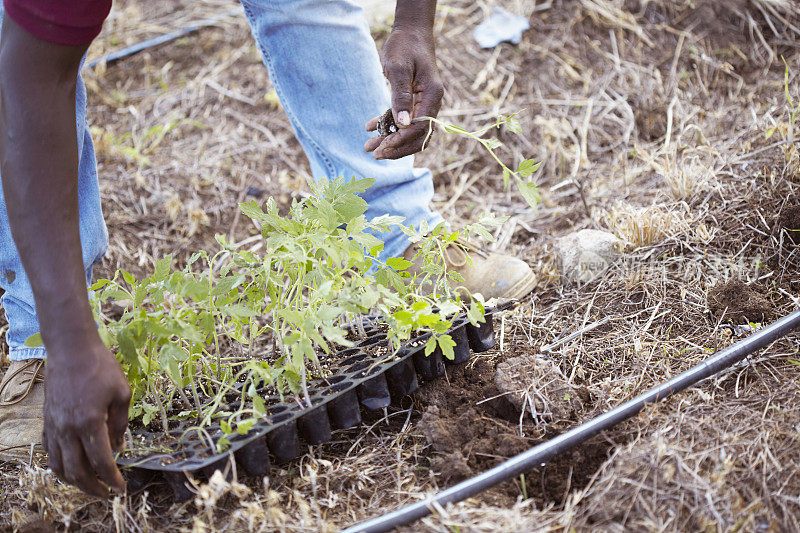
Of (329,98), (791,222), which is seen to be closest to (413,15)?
(329,98)

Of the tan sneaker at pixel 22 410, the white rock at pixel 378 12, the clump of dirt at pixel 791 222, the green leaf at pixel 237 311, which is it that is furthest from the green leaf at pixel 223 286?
the white rock at pixel 378 12

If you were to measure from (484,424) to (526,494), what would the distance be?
23 cm

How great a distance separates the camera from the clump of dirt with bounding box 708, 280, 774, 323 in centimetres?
187

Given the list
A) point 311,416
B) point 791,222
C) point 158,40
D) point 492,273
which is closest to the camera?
point 311,416

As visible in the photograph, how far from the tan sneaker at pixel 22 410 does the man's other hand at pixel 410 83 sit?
1204 millimetres

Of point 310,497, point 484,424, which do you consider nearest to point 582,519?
point 484,424

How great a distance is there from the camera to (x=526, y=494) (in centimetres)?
147

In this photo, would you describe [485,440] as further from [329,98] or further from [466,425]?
[329,98]

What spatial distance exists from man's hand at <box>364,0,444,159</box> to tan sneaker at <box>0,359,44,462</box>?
1.20 meters

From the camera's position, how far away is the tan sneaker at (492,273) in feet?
7.27

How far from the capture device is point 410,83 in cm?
177

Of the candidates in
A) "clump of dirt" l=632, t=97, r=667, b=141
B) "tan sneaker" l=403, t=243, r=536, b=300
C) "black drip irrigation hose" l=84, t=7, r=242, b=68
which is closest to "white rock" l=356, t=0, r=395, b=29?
"black drip irrigation hose" l=84, t=7, r=242, b=68

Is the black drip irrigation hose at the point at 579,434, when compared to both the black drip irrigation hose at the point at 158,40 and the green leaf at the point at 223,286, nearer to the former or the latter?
the green leaf at the point at 223,286

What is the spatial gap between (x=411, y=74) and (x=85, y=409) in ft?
3.72
